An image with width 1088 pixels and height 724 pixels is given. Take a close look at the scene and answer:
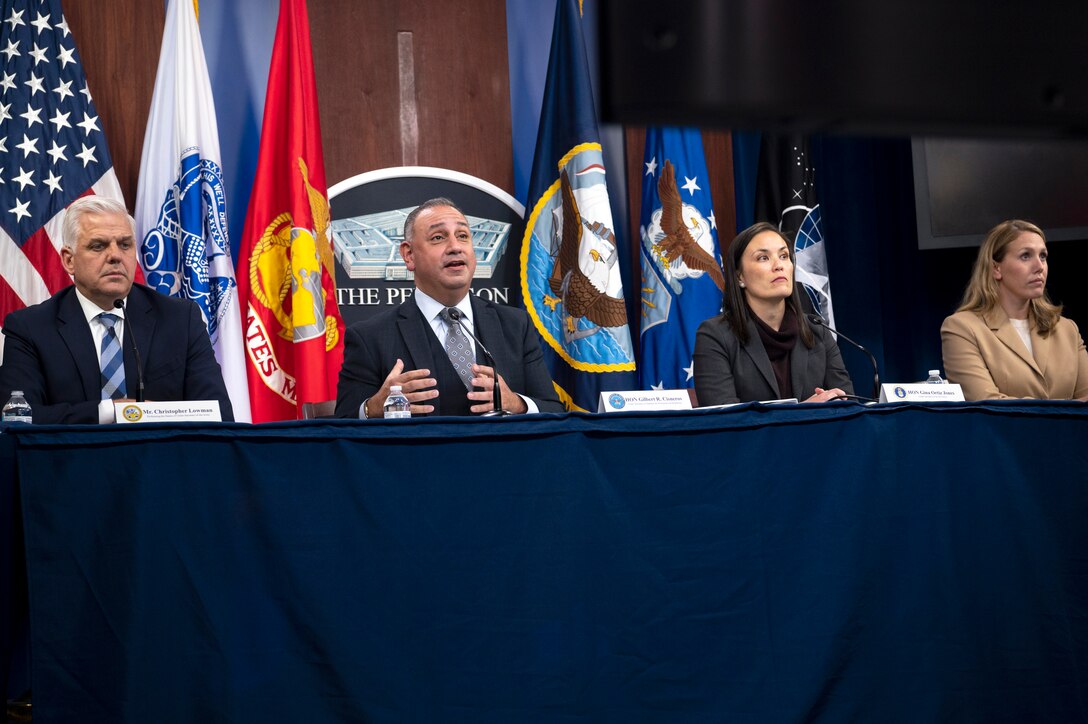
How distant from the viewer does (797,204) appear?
15.0 ft

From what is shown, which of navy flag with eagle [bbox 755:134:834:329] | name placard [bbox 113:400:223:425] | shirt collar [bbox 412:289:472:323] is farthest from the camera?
navy flag with eagle [bbox 755:134:834:329]

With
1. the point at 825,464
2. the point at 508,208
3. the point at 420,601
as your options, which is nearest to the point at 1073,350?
the point at 825,464

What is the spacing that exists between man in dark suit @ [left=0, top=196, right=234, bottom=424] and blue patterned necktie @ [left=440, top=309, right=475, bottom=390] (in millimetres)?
648

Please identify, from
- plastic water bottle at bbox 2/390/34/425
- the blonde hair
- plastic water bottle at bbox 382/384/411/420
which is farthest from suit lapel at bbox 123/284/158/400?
the blonde hair

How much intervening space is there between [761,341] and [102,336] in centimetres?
193

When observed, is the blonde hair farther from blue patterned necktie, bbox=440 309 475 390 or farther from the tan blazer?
blue patterned necktie, bbox=440 309 475 390

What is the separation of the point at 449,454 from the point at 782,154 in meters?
3.07

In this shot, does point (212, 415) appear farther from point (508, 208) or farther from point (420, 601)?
point (508, 208)

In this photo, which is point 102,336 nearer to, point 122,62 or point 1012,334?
point 122,62

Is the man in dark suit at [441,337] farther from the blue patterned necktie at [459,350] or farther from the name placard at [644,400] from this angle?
the name placard at [644,400]

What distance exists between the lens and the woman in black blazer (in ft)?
10.7

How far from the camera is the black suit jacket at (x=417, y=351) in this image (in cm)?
312

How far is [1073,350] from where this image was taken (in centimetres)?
353

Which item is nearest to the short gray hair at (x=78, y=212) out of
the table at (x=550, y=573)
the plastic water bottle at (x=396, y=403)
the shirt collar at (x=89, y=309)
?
the shirt collar at (x=89, y=309)
